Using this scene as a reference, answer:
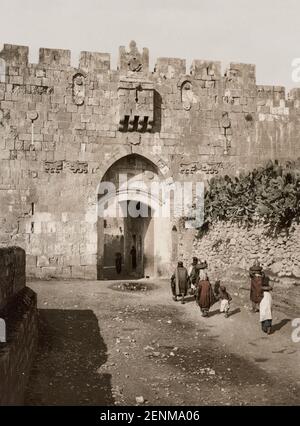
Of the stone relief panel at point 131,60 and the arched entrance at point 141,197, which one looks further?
the arched entrance at point 141,197

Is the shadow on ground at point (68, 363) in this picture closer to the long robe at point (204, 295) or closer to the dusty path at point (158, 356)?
the dusty path at point (158, 356)

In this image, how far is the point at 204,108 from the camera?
15.6 metres

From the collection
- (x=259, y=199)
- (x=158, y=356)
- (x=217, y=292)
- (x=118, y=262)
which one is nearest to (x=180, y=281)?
(x=217, y=292)

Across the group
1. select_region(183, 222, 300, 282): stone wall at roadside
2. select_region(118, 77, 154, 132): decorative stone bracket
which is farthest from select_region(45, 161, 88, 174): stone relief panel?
select_region(183, 222, 300, 282): stone wall at roadside

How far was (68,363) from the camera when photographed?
689 centimetres

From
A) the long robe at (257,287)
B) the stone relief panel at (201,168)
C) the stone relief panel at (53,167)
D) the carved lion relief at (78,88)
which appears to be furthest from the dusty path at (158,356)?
the carved lion relief at (78,88)

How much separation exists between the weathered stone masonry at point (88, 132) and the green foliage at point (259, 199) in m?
2.00

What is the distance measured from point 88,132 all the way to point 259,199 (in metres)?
6.33

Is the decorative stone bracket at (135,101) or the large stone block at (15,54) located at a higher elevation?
the large stone block at (15,54)

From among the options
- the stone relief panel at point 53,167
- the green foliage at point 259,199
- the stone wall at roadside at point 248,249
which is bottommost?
the stone wall at roadside at point 248,249

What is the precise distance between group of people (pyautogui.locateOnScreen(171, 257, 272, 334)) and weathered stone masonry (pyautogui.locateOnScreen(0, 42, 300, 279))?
3.94 meters

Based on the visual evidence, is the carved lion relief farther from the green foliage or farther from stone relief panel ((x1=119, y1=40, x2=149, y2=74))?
the green foliage

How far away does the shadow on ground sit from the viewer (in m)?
5.71

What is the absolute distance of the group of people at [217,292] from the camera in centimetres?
834
